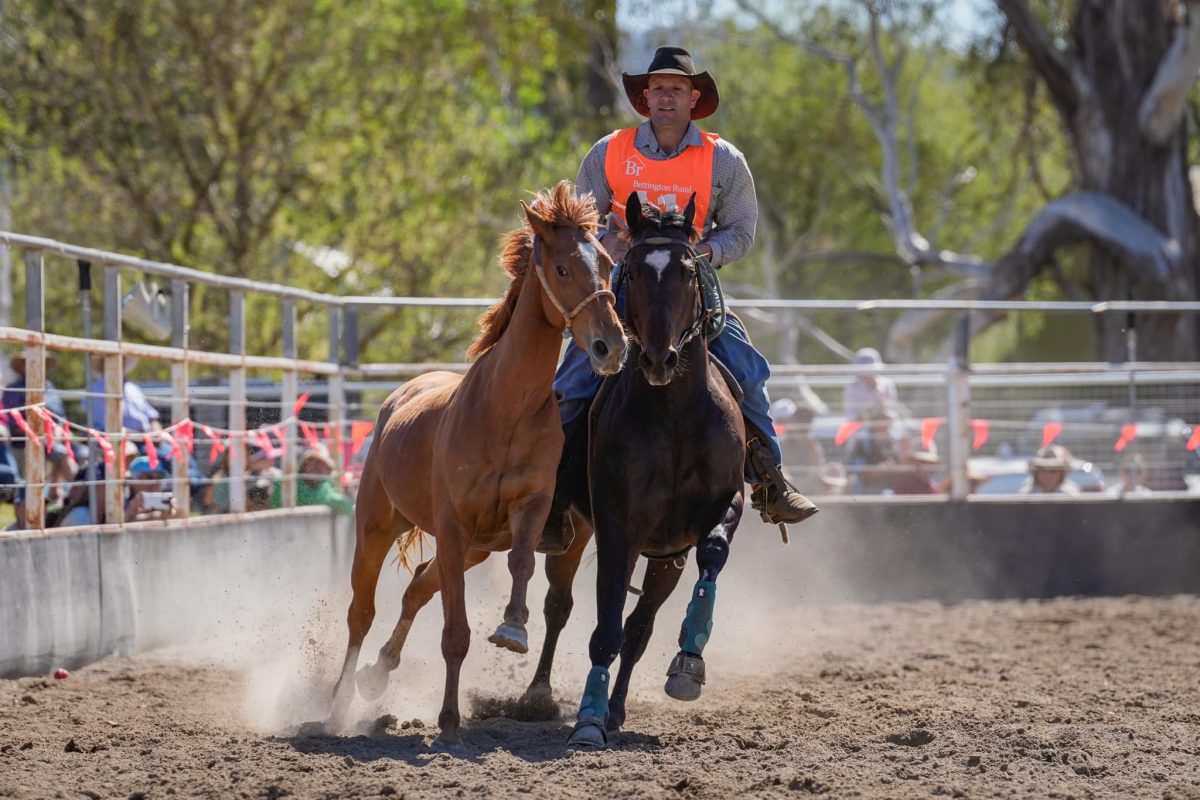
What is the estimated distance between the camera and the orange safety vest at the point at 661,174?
7340 millimetres

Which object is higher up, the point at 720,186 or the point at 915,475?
the point at 720,186

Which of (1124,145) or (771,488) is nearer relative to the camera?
(771,488)

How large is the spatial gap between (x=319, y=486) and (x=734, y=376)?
194 inches

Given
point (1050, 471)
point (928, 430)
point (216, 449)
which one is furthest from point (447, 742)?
point (1050, 471)

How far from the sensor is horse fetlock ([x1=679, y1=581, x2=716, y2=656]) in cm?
645

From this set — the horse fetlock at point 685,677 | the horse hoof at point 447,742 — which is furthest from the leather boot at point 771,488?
the horse hoof at point 447,742

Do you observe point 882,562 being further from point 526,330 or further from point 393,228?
point 393,228

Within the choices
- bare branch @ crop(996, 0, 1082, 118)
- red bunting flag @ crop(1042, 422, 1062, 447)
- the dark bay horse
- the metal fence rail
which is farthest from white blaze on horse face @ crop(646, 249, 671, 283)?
bare branch @ crop(996, 0, 1082, 118)

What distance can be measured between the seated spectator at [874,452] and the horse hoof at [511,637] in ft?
24.0

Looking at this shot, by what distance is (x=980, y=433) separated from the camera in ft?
43.0

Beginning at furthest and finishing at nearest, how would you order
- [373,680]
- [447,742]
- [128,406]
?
1. [128,406]
2. [373,680]
3. [447,742]

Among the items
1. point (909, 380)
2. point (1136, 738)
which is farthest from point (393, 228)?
point (1136, 738)

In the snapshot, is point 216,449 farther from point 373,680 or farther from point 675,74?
point 675,74

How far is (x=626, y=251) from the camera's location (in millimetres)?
6871
